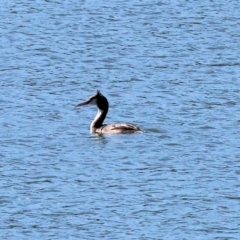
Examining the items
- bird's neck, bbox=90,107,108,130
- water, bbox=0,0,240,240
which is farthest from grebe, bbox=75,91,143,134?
water, bbox=0,0,240,240

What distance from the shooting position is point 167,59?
34844 millimetres

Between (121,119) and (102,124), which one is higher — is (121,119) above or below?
below

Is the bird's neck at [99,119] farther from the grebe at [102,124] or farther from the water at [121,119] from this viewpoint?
the water at [121,119]

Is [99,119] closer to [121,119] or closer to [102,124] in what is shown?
[102,124]

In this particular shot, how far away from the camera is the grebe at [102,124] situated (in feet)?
90.3

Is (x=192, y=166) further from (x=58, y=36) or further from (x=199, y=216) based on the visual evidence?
(x=58, y=36)

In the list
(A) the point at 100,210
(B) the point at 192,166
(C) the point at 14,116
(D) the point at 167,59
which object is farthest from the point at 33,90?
(A) the point at 100,210

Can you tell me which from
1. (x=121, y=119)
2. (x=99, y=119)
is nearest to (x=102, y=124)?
(x=99, y=119)

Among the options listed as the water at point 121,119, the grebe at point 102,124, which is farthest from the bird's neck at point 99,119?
the water at point 121,119

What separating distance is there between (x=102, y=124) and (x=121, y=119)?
35.7 inches

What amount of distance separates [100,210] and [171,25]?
1792 centimetres

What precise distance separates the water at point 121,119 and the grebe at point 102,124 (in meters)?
0.16

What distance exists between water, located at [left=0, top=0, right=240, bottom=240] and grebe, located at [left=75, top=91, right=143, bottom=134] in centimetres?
16

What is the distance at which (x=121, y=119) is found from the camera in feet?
96.4
